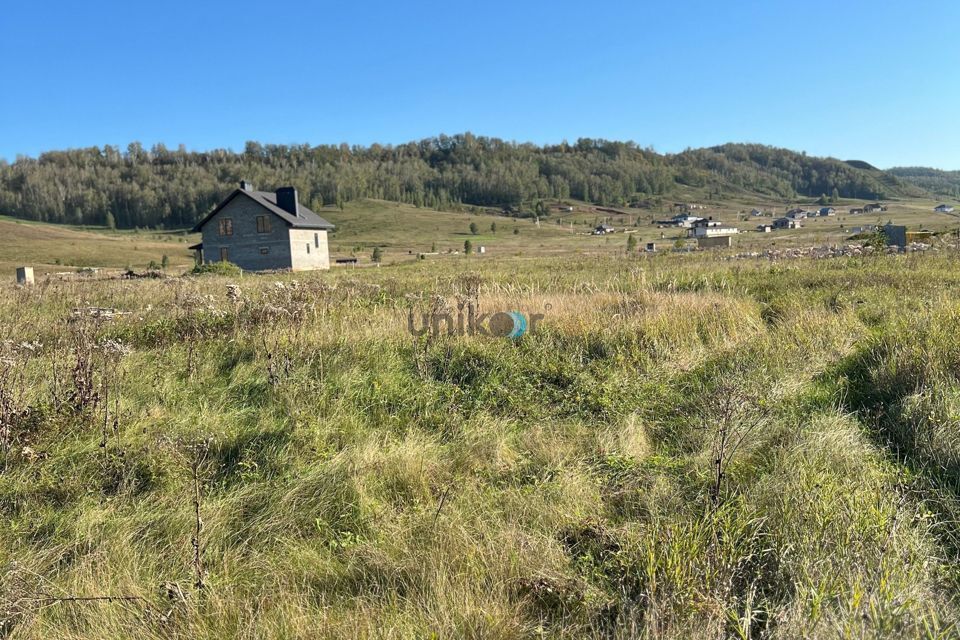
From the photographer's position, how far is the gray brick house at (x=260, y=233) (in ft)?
117

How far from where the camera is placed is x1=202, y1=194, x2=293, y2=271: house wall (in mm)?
35656

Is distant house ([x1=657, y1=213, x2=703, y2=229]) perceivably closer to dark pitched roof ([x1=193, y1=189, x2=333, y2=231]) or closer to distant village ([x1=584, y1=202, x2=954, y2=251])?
distant village ([x1=584, y1=202, x2=954, y2=251])

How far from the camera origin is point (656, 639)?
6.26 feet

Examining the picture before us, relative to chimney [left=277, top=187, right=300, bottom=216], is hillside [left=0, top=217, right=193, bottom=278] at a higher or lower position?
lower

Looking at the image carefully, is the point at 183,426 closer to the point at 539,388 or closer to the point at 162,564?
the point at 162,564

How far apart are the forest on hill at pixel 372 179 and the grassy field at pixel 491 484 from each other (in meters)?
124

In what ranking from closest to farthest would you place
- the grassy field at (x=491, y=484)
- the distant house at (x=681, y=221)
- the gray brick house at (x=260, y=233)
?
1. the grassy field at (x=491, y=484)
2. the gray brick house at (x=260, y=233)
3. the distant house at (x=681, y=221)

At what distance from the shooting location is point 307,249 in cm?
3772

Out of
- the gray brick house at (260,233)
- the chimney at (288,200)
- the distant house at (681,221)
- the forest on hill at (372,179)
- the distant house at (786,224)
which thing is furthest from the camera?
the forest on hill at (372,179)

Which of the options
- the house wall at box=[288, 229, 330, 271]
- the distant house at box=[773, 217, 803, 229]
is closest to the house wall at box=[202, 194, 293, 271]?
the house wall at box=[288, 229, 330, 271]

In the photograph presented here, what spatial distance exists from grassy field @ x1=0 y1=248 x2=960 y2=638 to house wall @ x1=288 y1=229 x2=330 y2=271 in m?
30.8

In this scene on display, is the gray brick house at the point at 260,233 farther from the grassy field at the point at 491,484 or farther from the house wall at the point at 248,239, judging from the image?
the grassy field at the point at 491,484

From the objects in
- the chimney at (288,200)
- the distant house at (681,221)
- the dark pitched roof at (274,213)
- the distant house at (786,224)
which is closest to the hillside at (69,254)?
the dark pitched roof at (274,213)

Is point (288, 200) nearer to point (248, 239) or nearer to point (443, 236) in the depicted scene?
point (248, 239)
